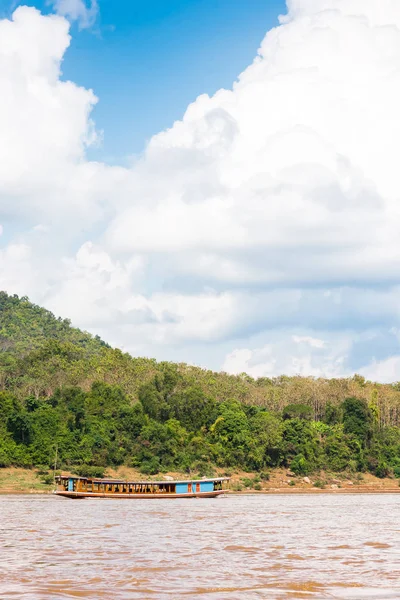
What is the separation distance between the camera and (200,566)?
985 inches

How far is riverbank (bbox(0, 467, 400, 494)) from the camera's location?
93.5 m

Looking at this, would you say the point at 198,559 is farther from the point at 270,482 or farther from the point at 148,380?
the point at 148,380

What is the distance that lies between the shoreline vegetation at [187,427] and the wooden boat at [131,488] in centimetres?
1001

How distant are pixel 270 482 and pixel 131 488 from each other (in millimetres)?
30213

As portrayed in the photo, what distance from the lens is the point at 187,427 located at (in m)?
117

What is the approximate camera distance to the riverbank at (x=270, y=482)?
3680 inches

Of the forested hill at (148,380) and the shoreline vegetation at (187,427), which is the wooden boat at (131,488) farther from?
the forested hill at (148,380)

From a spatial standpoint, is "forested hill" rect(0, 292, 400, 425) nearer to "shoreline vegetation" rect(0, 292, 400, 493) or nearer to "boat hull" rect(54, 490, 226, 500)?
"shoreline vegetation" rect(0, 292, 400, 493)

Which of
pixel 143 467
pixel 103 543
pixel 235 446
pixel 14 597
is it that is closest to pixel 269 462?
pixel 235 446

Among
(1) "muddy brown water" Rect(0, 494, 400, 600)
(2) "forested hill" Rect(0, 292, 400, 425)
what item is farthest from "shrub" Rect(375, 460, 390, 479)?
(1) "muddy brown water" Rect(0, 494, 400, 600)

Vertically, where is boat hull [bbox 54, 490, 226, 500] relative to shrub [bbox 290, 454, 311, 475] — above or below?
below

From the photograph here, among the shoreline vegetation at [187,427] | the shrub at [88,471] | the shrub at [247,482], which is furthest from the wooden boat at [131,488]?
the shrub at [247,482]

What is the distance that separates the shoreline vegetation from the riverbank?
20cm

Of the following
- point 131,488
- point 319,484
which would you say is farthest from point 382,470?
point 131,488
